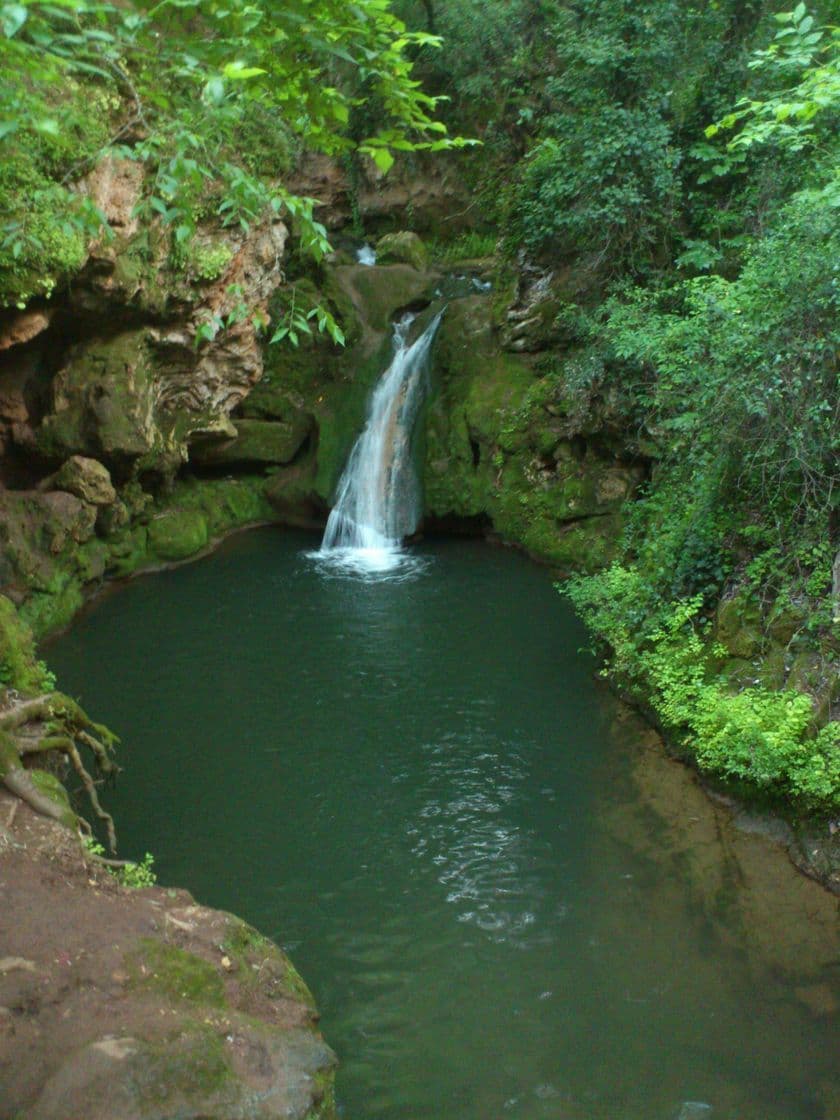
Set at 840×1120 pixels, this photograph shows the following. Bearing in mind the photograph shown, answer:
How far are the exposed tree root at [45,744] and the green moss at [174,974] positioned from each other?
1654 mm

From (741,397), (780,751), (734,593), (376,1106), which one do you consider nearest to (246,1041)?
(376,1106)

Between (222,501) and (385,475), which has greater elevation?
(385,475)

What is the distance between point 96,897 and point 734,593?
6730 mm

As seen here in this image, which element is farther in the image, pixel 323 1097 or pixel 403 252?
pixel 403 252

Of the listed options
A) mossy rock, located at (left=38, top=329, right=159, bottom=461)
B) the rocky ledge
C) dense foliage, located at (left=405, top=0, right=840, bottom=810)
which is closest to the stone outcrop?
dense foliage, located at (left=405, top=0, right=840, bottom=810)

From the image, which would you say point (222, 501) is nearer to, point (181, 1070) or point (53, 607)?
point (53, 607)

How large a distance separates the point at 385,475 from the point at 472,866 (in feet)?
36.3

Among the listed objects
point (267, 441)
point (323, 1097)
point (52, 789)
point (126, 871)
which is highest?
point (267, 441)

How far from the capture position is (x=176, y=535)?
627 inches

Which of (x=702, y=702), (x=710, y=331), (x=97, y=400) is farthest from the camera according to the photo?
(x=97, y=400)

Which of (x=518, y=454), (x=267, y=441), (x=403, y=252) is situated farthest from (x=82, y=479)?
(x=403, y=252)

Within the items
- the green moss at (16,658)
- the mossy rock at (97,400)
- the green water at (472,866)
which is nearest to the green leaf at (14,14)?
the green water at (472,866)

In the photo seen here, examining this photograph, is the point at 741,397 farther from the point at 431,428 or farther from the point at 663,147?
the point at 431,428

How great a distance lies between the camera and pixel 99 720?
1005cm
